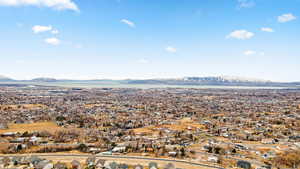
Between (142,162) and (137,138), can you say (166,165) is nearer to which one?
(142,162)

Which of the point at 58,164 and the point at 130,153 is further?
the point at 130,153

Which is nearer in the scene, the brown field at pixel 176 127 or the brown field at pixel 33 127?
the brown field at pixel 176 127

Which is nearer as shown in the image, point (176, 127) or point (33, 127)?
point (33, 127)

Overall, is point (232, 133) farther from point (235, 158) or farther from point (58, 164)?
point (58, 164)

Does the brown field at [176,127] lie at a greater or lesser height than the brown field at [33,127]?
greater

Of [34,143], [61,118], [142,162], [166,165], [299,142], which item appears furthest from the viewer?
[61,118]

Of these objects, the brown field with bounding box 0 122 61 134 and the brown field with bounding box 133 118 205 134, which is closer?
the brown field with bounding box 133 118 205 134

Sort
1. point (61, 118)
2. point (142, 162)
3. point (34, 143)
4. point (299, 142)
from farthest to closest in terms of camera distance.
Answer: point (61, 118), point (299, 142), point (34, 143), point (142, 162)

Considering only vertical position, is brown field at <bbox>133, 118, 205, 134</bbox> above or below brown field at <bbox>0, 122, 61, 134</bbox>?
above

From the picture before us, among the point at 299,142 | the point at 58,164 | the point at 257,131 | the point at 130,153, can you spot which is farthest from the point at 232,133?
the point at 58,164
